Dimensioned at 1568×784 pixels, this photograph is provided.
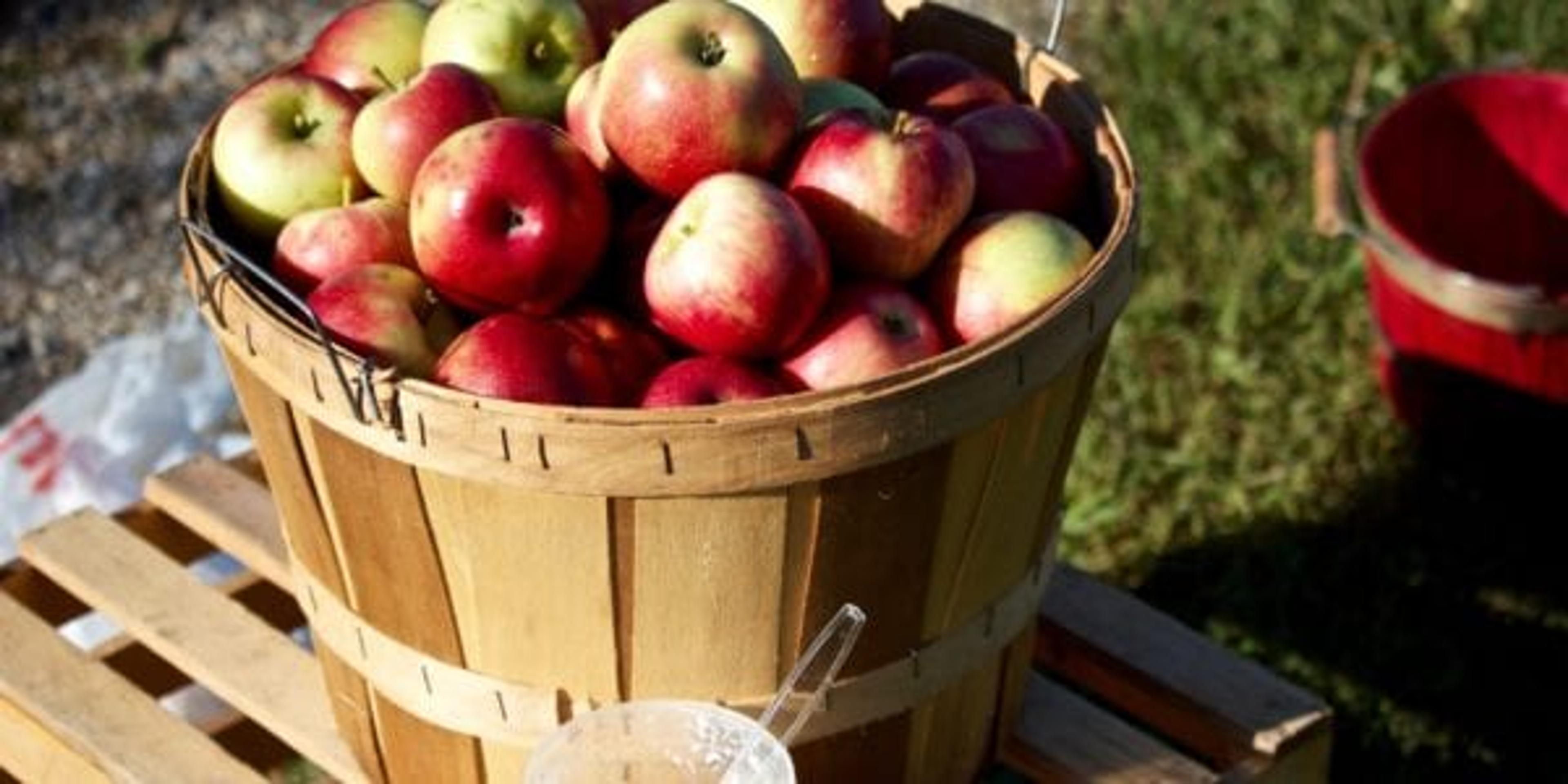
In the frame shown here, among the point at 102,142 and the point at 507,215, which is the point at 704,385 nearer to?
the point at 507,215

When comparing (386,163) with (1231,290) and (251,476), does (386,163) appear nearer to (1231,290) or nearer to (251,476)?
(251,476)

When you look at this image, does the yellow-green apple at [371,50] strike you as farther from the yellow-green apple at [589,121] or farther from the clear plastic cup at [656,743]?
the clear plastic cup at [656,743]

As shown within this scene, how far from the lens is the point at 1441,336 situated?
305 centimetres

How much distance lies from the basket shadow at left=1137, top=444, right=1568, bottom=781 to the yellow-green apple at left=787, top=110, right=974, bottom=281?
1.23 m

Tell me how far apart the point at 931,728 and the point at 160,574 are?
0.89m

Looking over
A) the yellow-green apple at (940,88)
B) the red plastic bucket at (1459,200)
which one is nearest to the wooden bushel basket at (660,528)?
the yellow-green apple at (940,88)

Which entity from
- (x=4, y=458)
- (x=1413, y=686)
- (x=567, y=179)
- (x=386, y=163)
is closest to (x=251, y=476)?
(x=4, y=458)

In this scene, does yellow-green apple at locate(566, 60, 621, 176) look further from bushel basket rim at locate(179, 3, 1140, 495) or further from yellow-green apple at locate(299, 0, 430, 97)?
bushel basket rim at locate(179, 3, 1140, 495)

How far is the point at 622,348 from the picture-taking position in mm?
1706

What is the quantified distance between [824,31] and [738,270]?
1.38 feet

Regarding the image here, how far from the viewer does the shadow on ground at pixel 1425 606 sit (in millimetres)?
2701

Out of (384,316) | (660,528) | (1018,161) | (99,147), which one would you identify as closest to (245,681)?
(384,316)

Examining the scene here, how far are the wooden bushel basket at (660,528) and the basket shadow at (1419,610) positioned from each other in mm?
977

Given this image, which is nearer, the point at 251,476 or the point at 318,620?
the point at 318,620
